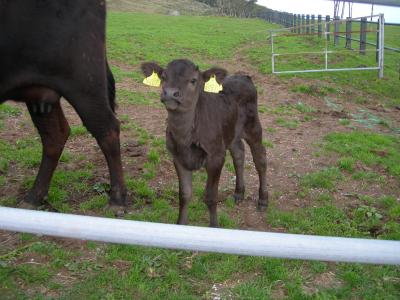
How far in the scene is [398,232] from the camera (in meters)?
4.07

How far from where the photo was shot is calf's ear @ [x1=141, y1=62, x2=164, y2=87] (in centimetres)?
382

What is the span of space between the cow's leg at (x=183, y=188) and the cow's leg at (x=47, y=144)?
1.37m

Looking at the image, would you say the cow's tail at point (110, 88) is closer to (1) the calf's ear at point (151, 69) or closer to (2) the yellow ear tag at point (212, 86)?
(1) the calf's ear at point (151, 69)

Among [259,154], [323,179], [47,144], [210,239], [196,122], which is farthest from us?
[323,179]

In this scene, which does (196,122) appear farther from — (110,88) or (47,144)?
(47,144)

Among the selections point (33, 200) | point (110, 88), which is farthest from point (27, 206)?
point (110, 88)

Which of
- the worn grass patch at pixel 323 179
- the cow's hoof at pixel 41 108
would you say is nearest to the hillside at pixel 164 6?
the worn grass patch at pixel 323 179

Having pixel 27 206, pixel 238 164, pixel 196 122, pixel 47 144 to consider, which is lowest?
pixel 27 206

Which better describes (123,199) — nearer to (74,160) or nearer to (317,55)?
(74,160)

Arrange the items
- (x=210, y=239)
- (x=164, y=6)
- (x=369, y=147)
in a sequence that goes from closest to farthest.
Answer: (x=210, y=239) < (x=369, y=147) < (x=164, y=6)

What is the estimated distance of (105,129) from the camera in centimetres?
427

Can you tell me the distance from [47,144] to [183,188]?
1.53 meters

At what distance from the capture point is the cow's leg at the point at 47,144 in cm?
447

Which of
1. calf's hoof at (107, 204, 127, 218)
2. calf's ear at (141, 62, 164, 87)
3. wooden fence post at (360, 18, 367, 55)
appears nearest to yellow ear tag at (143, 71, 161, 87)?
calf's ear at (141, 62, 164, 87)
